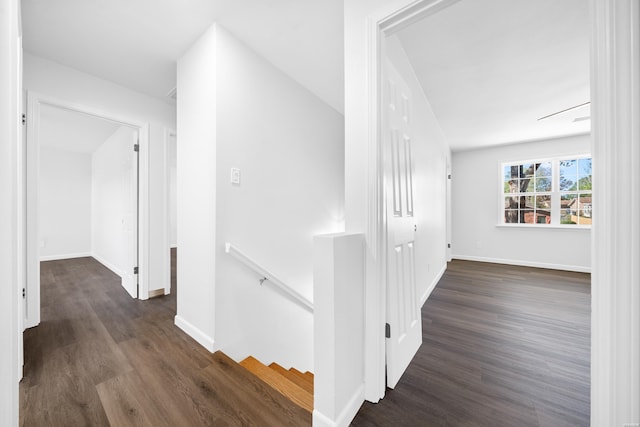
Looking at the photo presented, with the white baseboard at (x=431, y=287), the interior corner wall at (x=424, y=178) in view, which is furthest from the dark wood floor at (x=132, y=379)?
the white baseboard at (x=431, y=287)

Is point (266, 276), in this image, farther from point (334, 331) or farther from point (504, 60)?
point (504, 60)

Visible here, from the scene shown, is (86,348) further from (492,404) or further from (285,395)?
(492,404)

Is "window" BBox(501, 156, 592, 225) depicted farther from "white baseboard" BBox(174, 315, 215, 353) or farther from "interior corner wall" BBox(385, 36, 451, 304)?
"white baseboard" BBox(174, 315, 215, 353)

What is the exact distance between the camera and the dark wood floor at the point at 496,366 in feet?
3.96

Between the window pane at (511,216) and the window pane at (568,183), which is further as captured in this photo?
the window pane at (511,216)

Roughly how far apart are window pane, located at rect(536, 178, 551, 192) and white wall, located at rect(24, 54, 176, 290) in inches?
242

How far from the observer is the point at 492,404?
4.18ft

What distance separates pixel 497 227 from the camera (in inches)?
188

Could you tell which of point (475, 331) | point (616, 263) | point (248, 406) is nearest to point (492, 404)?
point (475, 331)

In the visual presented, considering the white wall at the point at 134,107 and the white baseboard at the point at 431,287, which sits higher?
the white wall at the point at 134,107

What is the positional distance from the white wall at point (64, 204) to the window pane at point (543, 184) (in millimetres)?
9267

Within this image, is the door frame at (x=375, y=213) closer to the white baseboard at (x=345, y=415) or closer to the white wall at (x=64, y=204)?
the white baseboard at (x=345, y=415)

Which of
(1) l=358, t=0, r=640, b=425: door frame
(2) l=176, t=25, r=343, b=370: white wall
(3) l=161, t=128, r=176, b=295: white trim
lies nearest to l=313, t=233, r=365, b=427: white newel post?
(1) l=358, t=0, r=640, b=425: door frame

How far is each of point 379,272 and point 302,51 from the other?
1.95 meters
